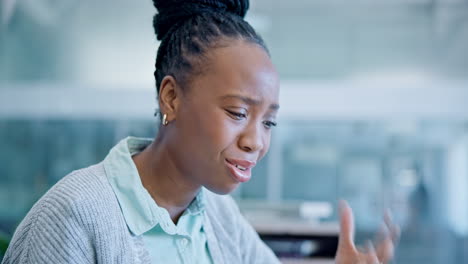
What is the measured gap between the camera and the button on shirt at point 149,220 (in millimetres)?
889

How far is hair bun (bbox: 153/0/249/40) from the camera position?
966 millimetres

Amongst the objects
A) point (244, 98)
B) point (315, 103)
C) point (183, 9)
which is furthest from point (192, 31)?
point (315, 103)

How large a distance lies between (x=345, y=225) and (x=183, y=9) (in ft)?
1.73

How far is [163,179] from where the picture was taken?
95cm

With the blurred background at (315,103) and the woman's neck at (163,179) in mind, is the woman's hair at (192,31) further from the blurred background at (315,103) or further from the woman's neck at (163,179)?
the blurred background at (315,103)

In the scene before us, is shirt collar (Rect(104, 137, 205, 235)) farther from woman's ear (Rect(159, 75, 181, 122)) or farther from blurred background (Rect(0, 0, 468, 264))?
blurred background (Rect(0, 0, 468, 264))

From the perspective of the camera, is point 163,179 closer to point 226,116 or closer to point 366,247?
point 226,116

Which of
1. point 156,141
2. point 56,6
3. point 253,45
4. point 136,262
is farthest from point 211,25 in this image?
point 56,6

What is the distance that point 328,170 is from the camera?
5.03 metres

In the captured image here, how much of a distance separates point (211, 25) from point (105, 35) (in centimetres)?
485

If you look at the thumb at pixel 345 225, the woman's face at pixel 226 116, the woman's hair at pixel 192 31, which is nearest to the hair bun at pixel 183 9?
the woman's hair at pixel 192 31

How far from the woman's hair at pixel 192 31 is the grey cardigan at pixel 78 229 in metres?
0.24

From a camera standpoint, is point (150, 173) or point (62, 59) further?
point (62, 59)

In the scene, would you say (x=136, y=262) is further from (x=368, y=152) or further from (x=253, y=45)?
(x=368, y=152)
